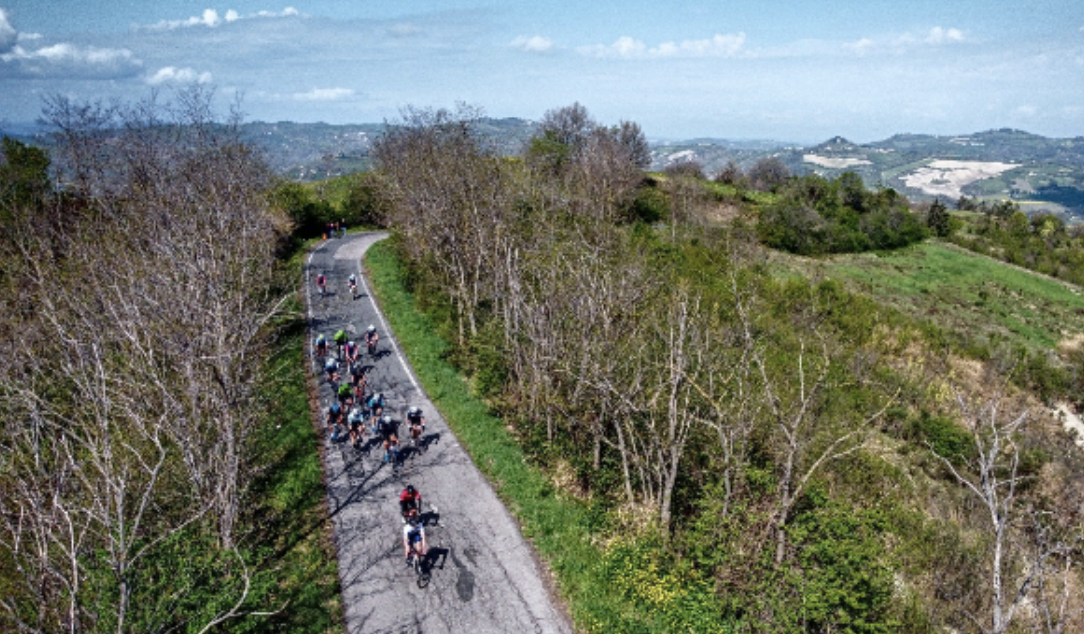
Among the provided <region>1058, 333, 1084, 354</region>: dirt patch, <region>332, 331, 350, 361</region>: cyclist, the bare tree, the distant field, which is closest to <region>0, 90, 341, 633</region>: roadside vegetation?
<region>332, 331, 350, 361</region>: cyclist

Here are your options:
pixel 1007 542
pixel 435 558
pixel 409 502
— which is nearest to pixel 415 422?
pixel 409 502

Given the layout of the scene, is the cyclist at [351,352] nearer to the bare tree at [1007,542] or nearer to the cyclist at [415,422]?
the cyclist at [415,422]

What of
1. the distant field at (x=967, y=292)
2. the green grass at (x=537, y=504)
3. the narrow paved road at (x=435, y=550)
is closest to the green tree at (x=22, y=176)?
the green grass at (x=537, y=504)

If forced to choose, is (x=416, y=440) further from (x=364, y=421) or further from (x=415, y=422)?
(x=364, y=421)

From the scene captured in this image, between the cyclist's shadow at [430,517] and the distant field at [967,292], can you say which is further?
the distant field at [967,292]

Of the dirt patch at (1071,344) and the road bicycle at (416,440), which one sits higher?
the road bicycle at (416,440)

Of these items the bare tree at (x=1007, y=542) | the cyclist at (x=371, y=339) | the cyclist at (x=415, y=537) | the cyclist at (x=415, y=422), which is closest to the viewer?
the bare tree at (x=1007, y=542)

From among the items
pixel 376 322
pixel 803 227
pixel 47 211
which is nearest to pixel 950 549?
pixel 376 322
